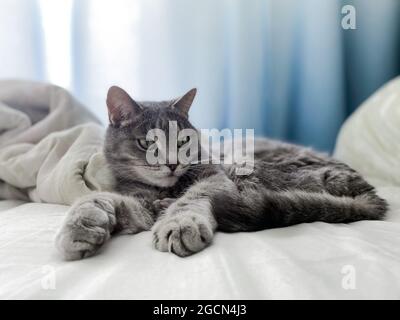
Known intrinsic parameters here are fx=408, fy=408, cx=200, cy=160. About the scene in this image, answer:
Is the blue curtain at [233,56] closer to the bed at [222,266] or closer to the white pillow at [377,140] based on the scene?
the white pillow at [377,140]

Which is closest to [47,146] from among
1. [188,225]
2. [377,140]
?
[188,225]

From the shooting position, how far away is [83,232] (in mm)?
764

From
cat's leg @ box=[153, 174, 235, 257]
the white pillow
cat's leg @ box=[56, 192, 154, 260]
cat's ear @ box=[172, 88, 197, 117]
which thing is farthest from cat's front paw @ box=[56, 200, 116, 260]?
the white pillow

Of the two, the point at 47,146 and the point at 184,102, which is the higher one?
the point at 184,102

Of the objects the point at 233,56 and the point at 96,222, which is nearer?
the point at 96,222

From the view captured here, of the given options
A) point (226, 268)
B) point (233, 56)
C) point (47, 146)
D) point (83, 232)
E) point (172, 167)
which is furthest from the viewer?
point (233, 56)

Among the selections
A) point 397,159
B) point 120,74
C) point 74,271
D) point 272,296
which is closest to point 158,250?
point 74,271

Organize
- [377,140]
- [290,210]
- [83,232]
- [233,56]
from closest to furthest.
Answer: [83,232] < [290,210] < [377,140] < [233,56]

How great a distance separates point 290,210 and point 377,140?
3.00 feet

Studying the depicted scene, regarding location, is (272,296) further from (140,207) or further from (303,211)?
(140,207)

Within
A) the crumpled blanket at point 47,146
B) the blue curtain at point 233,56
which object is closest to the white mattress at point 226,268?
the crumpled blanket at point 47,146

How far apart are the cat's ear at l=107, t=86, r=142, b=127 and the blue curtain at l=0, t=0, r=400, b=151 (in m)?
0.82

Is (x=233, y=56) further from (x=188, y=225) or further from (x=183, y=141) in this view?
(x=188, y=225)

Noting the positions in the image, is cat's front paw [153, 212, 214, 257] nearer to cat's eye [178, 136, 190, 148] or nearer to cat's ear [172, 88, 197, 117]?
cat's eye [178, 136, 190, 148]
